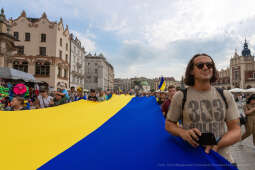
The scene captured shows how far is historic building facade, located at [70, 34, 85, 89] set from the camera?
136 feet

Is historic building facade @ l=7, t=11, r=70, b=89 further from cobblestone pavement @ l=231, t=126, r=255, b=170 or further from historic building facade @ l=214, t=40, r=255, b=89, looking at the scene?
historic building facade @ l=214, t=40, r=255, b=89

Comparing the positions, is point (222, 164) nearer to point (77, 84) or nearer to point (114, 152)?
point (114, 152)

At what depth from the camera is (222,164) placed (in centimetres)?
125

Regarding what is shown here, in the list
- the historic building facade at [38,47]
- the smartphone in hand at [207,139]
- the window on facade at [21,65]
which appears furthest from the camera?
the historic building facade at [38,47]

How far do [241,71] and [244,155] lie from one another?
209 feet

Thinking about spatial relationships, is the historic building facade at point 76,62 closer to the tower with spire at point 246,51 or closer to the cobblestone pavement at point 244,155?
the cobblestone pavement at point 244,155

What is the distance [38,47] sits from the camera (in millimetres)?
32594

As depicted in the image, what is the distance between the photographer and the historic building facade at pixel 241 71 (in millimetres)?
54219

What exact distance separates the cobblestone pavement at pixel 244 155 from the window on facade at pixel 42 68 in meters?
34.4

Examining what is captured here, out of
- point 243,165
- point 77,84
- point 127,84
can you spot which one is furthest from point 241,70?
point 127,84

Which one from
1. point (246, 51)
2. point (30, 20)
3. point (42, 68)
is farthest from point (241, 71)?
point (30, 20)

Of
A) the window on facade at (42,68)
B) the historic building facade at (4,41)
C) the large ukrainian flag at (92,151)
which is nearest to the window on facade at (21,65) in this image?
the window on facade at (42,68)

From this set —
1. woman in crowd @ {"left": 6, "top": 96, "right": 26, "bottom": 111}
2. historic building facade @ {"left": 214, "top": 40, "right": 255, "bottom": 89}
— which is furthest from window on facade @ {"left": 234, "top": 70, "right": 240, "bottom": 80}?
woman in crowd @ {"left": 6, "top": 96, "right": 26, "bottom": 111}

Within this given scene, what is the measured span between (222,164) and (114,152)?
3.53 ft
